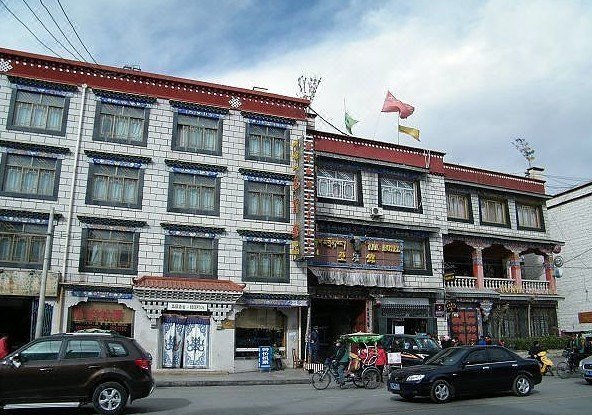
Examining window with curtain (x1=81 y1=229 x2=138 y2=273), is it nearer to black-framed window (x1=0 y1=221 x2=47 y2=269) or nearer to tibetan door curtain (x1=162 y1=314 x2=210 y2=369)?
black-framed window (x1=0 y1=221 x2=47 y2=269)

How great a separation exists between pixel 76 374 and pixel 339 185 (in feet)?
62.1

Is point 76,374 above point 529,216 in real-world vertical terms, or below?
below

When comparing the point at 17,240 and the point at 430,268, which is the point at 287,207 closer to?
the point at 430,268

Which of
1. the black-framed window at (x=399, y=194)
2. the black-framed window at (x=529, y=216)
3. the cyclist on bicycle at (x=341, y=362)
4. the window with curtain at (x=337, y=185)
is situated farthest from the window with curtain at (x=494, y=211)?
the cyclist on bicycle at (x=341, y=362)

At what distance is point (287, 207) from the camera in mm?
26969

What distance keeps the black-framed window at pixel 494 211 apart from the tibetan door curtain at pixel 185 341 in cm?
1811

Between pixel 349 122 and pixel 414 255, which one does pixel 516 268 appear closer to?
pixel 414 255

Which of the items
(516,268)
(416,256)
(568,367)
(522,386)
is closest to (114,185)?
(416,256)

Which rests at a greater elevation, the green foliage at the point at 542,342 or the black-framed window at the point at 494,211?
the black-framed window at the point at 494,211

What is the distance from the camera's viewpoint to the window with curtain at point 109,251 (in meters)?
23.6

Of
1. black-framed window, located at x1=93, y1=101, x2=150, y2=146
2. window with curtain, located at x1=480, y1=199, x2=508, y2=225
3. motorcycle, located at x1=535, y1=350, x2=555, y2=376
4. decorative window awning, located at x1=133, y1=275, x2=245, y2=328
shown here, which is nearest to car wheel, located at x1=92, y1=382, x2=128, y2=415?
decorative window awning, located at x1=133, y1=275, x2=245, y2=328

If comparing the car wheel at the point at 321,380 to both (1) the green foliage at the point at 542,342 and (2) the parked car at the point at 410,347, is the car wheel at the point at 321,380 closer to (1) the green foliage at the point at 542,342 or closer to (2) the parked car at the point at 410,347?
(2) the parked car at the point at 410,347

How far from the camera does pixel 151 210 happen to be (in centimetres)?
2472

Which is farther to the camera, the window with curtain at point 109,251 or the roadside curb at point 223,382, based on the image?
the window with curtain at point 109,251
